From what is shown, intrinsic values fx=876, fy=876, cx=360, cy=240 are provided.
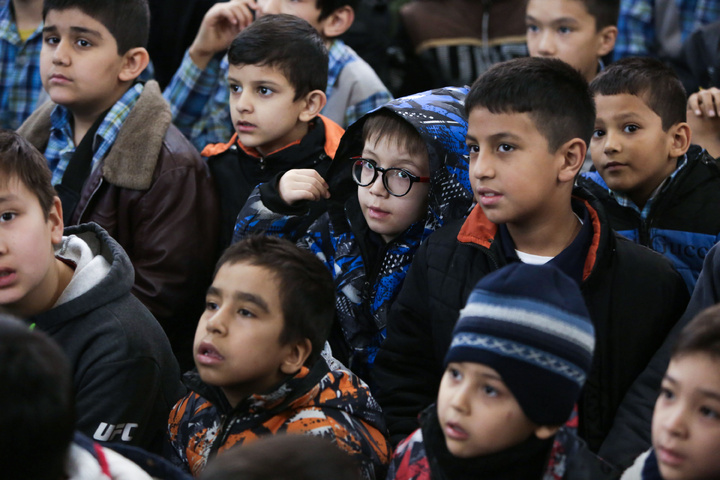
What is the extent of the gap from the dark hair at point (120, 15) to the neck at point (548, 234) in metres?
1.83

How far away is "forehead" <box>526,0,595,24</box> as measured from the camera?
3641 mm

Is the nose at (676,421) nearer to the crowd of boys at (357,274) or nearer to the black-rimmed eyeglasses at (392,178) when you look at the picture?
the crowd of boys at (357,274)

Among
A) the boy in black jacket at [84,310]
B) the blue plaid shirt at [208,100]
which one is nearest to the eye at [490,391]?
the boy in black jacket at [84,310]

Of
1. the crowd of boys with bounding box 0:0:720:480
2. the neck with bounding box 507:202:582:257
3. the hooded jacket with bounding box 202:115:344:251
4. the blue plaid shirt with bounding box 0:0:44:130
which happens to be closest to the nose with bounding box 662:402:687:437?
the crowd of boys with bounding box 0:0:720:480

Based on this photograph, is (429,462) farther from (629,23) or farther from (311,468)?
(629,23)

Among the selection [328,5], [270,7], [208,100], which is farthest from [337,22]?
[208,100]

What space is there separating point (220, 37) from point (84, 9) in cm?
62

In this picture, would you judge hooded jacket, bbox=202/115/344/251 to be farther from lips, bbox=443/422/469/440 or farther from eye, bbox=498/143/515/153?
lips, bbox=443/422/469/440

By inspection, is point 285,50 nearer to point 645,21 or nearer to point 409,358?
point 409,358

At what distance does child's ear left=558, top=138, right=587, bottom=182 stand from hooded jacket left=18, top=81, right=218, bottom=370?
1379mm

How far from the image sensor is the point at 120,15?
3.33 m

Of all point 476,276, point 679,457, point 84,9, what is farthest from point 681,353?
point 84,9

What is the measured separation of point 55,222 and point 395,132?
1001 millimetres

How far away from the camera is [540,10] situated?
12.0ft
